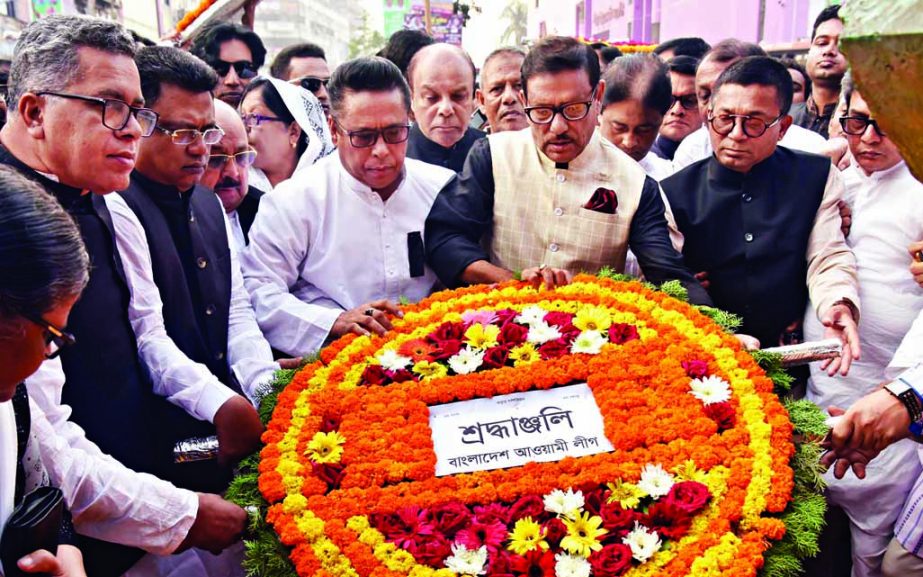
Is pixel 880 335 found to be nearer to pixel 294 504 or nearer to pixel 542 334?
pixel 542 334

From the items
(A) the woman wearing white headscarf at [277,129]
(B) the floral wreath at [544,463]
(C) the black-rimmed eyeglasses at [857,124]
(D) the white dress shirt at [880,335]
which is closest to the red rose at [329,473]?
(B) the floral wreath at [544,463]

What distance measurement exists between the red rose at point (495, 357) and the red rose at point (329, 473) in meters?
0.65

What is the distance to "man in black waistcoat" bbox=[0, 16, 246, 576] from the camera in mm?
2275

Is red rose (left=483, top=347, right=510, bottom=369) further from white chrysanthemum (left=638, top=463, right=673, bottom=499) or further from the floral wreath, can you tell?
white chrysanthemum (left=638, top=463, right=673, bottom=499)

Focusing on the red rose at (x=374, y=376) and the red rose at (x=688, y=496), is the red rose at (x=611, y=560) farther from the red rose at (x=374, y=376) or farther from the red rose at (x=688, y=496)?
the red rose at (x=374, y=376)

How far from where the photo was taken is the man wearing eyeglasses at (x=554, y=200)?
10.8ft

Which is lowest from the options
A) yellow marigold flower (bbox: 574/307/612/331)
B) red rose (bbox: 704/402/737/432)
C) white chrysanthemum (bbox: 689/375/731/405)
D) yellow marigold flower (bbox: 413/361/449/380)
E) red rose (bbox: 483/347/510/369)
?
red rose (bbox: 704/402/737/432)

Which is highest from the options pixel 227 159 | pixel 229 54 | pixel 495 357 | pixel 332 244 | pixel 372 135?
pixel 229 54

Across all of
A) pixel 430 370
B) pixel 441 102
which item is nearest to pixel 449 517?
pixel 430 370

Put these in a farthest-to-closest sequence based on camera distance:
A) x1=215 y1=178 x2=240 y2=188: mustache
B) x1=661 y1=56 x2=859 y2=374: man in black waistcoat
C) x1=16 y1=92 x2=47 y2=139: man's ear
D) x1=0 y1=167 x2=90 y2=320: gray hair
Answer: x1=215 y1=178 x2=240 y2=188: mustache < x1=661 y1=56 x2=859 y2=374: man in black waistcoat < x1=16 y1=92 x2=47 y2=139: man's ear < x1=0 y1=167 x2=90 y2=320: gray hair

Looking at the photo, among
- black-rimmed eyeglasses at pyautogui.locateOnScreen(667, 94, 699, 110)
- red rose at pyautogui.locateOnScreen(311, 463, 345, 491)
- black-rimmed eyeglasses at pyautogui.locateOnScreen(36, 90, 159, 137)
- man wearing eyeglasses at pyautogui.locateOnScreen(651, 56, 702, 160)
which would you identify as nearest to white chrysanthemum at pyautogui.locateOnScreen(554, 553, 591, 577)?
red rose at pyautogui.locateOnScreen(311, 463, 345, 491)

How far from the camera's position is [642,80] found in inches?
169

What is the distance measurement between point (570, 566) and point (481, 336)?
98 cm

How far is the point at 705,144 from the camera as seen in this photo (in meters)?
4.74
